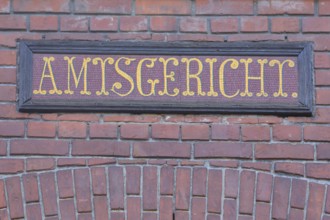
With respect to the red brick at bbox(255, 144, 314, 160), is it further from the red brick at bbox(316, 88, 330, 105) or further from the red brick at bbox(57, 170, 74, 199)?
the red brick at bbox(57, 170, 74, 199)

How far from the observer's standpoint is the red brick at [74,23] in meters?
2.91

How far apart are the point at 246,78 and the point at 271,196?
526mm

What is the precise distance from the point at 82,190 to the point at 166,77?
0.61 meters

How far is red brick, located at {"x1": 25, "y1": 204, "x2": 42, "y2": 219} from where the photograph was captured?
9.00ft

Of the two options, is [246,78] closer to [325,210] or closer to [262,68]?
[262,68]

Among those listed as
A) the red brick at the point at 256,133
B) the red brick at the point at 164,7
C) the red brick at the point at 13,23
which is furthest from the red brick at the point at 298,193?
the red brick at the point at 13,23

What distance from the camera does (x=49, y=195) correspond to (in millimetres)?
2754

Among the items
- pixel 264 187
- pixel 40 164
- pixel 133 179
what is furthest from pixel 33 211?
pixel 264 187

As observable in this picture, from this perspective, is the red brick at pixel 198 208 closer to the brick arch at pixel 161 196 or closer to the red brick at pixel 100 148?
the brick arch at pixel 161 196

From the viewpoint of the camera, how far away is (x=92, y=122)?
9.30 ft

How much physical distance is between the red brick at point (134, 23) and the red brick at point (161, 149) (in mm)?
518

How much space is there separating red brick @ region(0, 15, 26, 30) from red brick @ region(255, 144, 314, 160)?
117cm

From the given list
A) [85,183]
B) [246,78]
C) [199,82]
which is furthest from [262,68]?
[85,183]

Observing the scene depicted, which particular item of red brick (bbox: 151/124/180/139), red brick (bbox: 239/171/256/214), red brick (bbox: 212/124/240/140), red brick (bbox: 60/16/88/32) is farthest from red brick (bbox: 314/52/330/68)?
red brick (bbox: 60/16/88/32)
